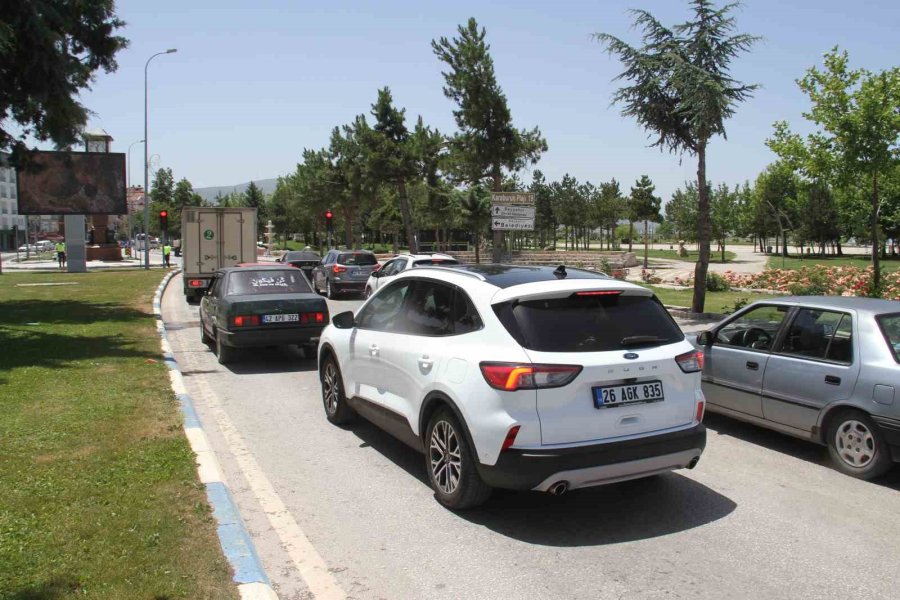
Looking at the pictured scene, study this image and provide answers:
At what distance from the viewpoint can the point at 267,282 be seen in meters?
11.9

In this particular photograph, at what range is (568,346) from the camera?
4668 mm

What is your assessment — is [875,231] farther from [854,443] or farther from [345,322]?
[345,322]

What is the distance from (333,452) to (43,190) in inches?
1367

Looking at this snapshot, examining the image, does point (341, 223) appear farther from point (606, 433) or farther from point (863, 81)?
point (606, 433)

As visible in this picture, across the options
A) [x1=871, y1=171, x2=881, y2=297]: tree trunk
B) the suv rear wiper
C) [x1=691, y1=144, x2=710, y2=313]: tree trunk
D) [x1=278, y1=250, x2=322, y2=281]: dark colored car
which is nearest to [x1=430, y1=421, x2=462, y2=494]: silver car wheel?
the suv rear wiper

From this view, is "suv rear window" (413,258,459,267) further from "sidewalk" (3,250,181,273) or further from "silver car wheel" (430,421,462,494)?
"sidewalk" (3,250,181,273)

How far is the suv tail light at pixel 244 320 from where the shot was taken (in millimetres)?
10797

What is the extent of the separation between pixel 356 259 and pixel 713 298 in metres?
11.7

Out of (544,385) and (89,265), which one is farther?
(89,265)

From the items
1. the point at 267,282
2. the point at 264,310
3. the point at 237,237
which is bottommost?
the point at 264,310

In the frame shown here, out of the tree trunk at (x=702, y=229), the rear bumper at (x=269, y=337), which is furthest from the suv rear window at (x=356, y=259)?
the rear bumper at (x=269, y=337)

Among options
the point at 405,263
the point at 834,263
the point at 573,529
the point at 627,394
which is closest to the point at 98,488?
the point at 573,529

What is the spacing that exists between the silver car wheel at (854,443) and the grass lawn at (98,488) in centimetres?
491

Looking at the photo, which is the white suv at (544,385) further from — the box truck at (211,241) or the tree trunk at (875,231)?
the box truck at (211,241)
